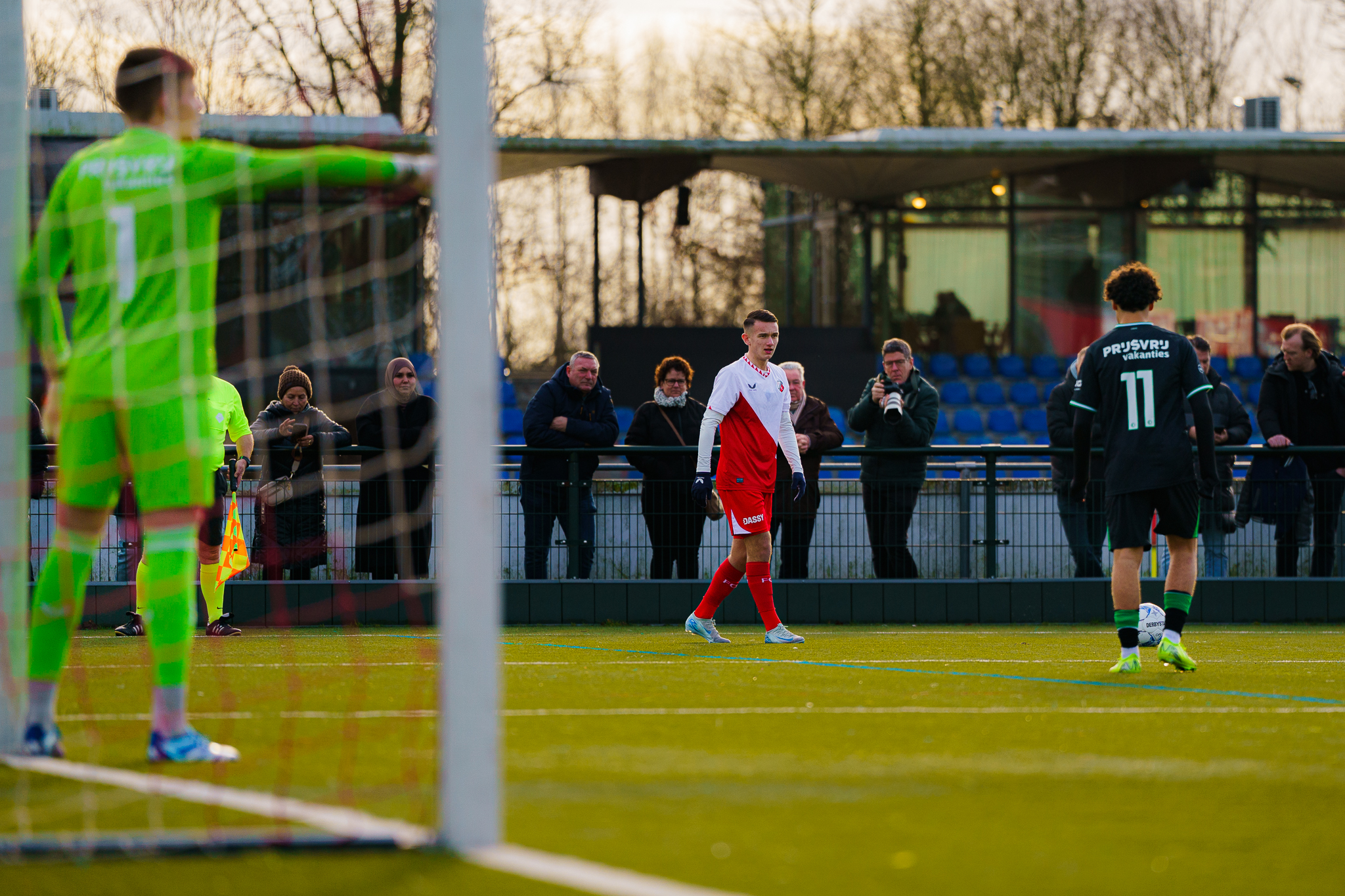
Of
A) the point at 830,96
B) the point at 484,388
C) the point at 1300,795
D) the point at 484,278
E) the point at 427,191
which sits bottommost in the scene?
the point at 1300,795

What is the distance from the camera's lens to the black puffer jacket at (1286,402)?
13.1 m

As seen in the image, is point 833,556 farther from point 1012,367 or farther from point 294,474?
point 1012,367

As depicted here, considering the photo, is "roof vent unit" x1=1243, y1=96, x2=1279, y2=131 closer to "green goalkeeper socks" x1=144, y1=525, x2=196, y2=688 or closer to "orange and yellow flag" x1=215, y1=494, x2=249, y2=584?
"orange and yellow flag" x1=215, y1=494, x2=249, y2=584

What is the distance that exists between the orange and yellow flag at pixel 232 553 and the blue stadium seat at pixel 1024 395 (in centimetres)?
1721

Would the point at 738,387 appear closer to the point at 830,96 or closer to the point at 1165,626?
the point at 1165,626

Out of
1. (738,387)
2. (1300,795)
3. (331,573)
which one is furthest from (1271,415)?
(1300,795)

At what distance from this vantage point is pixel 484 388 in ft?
11.5

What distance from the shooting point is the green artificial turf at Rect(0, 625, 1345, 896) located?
349cm

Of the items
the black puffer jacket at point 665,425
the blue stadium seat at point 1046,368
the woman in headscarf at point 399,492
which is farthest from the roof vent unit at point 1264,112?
the woman in headscarf at point 399,492

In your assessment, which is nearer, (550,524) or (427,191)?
(427,191)

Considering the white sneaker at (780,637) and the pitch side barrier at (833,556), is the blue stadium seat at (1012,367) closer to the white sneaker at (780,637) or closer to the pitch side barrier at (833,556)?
the pitch side barrier at (833,556)

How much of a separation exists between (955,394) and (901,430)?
41.8ft

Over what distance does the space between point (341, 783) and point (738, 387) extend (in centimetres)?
564

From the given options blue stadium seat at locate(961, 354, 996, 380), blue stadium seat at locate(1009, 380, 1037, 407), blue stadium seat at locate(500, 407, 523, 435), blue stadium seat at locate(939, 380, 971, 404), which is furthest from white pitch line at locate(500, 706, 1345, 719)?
blue stadium seat at locate(961, 354, 996, 380)
